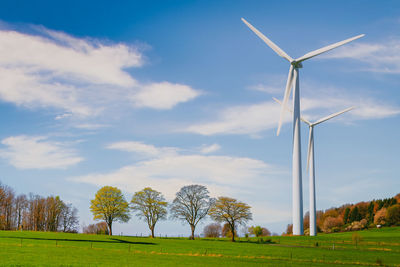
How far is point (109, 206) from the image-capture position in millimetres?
115812

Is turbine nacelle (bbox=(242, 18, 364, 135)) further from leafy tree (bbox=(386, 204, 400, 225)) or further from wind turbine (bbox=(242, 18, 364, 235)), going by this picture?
leafy tree (bbox=(386, 204, 400, 225))

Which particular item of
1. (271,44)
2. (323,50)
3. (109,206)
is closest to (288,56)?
(271,44)

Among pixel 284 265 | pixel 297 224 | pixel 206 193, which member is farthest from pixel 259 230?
pixel 284 265

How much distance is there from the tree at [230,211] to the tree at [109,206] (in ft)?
93.6

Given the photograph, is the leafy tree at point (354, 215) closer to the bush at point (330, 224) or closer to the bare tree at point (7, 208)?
the bush at point (330, 224)

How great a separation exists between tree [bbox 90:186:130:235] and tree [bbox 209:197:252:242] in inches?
1123

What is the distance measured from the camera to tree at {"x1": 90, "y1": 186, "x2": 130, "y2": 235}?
115625 mm

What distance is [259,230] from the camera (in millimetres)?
137250

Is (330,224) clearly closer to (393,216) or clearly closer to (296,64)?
(393,216)

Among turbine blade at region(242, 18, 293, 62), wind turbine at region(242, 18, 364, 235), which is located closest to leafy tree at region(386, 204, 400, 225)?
wind turbine at region(242, 18, 364, 235)

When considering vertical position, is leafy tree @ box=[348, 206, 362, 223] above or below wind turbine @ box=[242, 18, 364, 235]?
below

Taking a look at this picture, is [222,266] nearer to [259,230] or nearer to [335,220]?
[259,230]

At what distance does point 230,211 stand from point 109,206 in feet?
121

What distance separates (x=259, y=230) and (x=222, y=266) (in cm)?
9687
